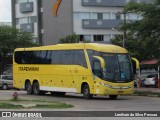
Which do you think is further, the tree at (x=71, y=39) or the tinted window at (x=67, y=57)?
the tree at (x=71, y=39)

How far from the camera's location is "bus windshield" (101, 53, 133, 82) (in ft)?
96.2

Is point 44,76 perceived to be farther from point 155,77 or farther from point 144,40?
point 155,77

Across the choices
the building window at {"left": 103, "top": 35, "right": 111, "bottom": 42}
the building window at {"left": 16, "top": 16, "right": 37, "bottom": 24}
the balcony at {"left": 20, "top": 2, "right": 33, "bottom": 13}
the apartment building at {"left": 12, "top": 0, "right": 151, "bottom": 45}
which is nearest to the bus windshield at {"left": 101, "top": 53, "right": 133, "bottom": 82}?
the apartment building at {"left": 12, "top": 0, "right": 151, "bottom": 45}

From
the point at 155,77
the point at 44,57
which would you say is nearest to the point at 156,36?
the point at 44,57

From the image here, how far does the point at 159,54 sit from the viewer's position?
34.1m

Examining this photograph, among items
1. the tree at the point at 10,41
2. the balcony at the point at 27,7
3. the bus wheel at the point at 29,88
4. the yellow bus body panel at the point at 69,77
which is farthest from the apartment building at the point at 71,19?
the bus wheel at the point at 29,88

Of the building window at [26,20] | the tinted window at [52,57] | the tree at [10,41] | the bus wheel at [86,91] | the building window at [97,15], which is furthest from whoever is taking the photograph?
the building window at [26,20]

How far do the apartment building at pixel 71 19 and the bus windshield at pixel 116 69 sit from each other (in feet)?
131

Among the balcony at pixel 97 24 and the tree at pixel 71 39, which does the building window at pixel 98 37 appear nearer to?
the balcony at pixel 97 24

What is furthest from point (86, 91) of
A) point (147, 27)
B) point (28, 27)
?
point (28, 27)

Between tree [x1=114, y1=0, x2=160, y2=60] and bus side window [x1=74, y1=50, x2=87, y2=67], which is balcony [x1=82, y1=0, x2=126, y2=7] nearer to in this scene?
tree [x1=114, y1=0, x2=160, y2=60]

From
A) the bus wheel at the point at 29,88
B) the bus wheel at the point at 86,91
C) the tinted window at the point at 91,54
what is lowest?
the bus wheel at the point at 29,88

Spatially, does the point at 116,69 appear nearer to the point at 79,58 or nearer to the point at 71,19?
the point at 79,58

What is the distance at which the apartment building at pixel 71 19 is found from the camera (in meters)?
70.5
